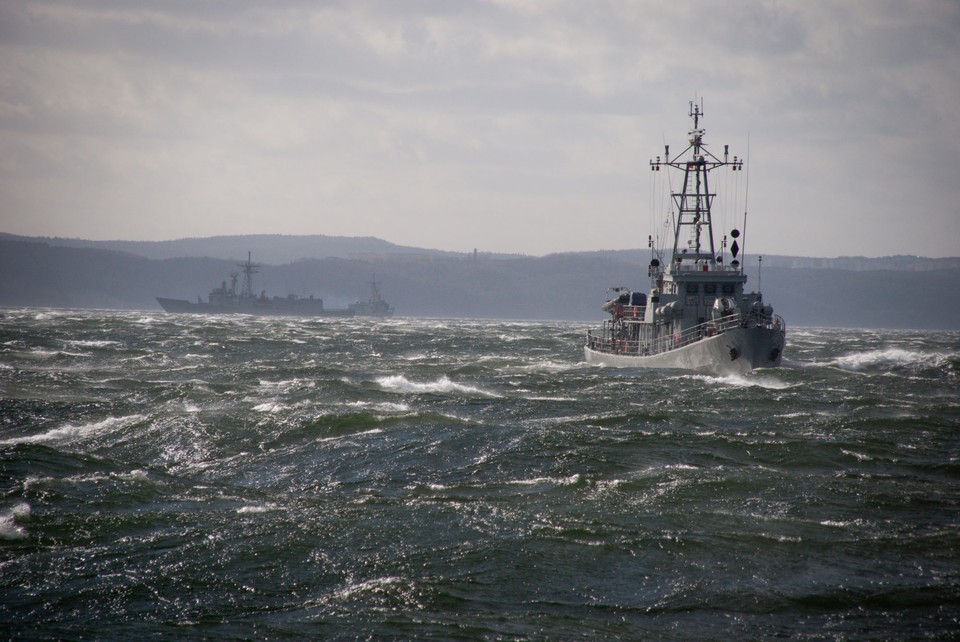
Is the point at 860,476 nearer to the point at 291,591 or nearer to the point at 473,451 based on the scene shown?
the point at 473,451

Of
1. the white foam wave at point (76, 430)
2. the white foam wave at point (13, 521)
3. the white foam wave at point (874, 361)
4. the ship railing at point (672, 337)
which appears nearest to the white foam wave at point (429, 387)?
the white foam wave at point (76, 430)

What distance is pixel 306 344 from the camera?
7144 cm

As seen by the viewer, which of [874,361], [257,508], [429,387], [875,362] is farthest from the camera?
[874,361]

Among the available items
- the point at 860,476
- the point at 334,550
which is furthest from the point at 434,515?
the point at 860,476

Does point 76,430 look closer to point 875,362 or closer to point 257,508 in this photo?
point 257,508

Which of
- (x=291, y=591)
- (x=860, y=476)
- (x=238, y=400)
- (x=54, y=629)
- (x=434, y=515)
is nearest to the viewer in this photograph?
(x=54, y=629)

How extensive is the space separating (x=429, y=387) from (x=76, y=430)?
53.4 ft

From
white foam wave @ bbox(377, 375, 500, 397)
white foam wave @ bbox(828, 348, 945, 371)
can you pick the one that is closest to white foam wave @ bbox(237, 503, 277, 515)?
white foam wave @ bbox(377, 375, 500, 397)

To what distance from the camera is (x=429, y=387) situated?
121ft

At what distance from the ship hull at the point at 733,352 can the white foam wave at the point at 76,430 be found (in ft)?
91.5

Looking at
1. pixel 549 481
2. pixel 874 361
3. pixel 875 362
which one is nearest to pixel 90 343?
pixel 549 481

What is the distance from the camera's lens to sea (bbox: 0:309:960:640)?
35.6 feet

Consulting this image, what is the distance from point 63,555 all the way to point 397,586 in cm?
521

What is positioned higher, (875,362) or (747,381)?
(747,381)
